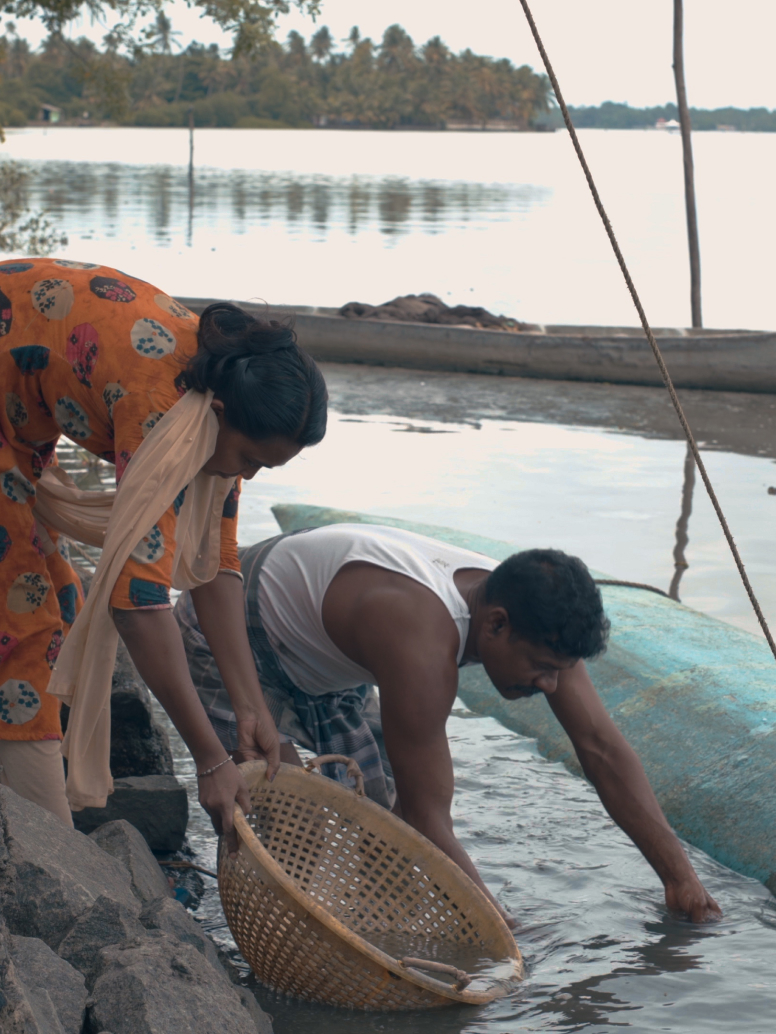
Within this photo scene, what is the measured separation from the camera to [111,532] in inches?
81.8

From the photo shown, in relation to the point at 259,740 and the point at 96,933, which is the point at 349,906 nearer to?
the point at 259,740

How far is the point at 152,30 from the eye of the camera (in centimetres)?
890

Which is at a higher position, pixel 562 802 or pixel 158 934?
pixel 158 934

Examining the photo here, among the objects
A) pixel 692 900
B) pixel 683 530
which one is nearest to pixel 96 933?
pixel 692 900

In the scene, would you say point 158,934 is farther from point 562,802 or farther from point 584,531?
point 584,531

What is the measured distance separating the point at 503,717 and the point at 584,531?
96.6 inches

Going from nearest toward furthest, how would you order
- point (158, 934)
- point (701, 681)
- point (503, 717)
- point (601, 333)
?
1. point (158, 934)
2. point (701, 681)
3. point (503, 717)
4. point (601, 333)

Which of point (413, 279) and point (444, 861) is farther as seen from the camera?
point (413, 279)

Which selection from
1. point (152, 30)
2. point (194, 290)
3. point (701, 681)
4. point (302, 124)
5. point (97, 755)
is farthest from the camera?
point (302, 124)

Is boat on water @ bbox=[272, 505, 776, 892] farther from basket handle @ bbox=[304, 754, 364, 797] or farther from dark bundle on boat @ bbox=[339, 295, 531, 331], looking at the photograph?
dark bundle on boat @ bbox=[339, 295, 531, 331]

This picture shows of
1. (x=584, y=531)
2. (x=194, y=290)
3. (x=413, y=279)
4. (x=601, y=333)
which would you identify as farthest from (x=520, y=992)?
(x=413, y=279)

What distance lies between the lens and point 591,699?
262cm

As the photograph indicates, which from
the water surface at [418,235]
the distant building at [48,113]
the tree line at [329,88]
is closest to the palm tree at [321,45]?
the tree line at [329,88]

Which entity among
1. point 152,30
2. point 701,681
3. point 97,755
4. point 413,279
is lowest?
point 701,681
